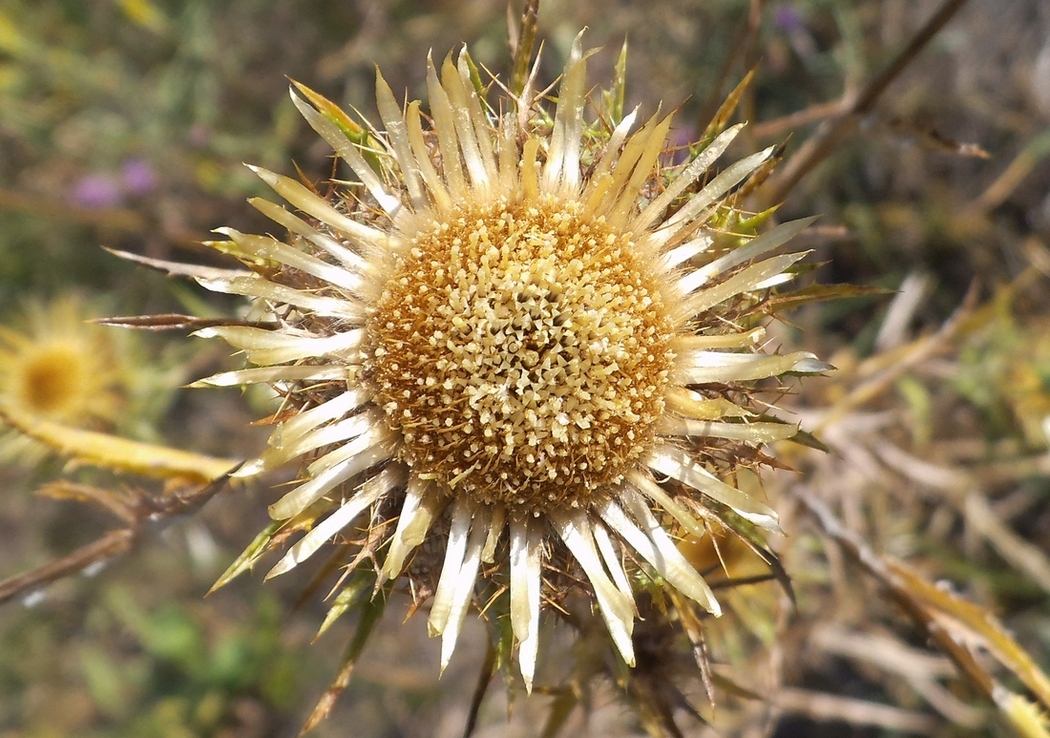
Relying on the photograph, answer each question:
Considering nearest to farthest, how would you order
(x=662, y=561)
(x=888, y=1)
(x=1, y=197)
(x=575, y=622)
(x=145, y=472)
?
(x=662, y=561), (x=575, y=622), (x=145, y=472), (x=1, y=197), (x=888, y=1)

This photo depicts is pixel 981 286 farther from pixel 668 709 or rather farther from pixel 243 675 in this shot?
pixel 243 675

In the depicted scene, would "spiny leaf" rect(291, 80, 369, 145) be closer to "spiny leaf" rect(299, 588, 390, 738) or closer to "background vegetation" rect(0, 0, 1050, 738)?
"spiny leaf" rect(299, 588, 390, 738)

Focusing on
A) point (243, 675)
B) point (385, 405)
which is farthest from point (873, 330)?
point (243, 675)

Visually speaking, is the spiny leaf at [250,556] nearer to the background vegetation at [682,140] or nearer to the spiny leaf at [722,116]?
the spiny leaf at [722,116]

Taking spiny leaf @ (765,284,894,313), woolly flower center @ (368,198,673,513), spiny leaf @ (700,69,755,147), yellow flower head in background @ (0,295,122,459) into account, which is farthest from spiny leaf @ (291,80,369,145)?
yellow flower head in background @ (0,295,122,459)

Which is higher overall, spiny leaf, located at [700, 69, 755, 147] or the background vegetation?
spiny leaf, located at [700, 69, 755, 147]
